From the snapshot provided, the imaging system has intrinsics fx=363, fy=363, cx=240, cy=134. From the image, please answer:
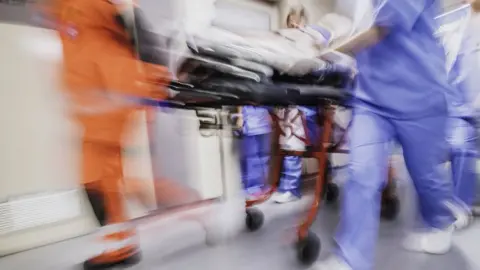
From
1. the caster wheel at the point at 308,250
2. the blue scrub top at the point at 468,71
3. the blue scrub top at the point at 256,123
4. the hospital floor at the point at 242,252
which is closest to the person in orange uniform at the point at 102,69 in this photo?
the hospital floor at the point at 242,252

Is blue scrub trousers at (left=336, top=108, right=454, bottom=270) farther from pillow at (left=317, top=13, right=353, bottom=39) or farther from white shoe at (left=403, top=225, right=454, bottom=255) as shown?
pillow at (left=317, top=13, right=353, bottom=39)

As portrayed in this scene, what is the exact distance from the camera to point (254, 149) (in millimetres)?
2238

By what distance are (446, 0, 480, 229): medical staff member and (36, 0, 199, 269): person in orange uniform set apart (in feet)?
4.34

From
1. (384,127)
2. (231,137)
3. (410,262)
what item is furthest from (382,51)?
(231,137)

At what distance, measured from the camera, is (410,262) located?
125cm

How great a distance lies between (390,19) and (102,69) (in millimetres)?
819

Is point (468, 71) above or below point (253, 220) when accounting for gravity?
above

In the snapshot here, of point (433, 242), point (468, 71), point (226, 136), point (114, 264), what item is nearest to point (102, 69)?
point (114, 264)

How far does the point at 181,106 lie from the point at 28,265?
2.95 ft

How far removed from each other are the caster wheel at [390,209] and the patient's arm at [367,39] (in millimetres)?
1073

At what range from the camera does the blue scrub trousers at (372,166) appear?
1019 mm

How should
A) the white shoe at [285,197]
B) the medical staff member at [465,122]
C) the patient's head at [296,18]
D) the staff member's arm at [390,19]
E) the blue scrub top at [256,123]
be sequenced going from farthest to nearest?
the patient's head at [296,18] → the white shoe at [285,197] → the blue scrub top at [256,123] → the medical staff member at [465,122] → the staff member's arm at [390,19]

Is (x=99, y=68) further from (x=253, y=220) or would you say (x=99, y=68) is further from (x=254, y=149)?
(x=254, y=149)

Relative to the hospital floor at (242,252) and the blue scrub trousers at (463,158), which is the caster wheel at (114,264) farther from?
the blue scrub trousers at (463,158)
